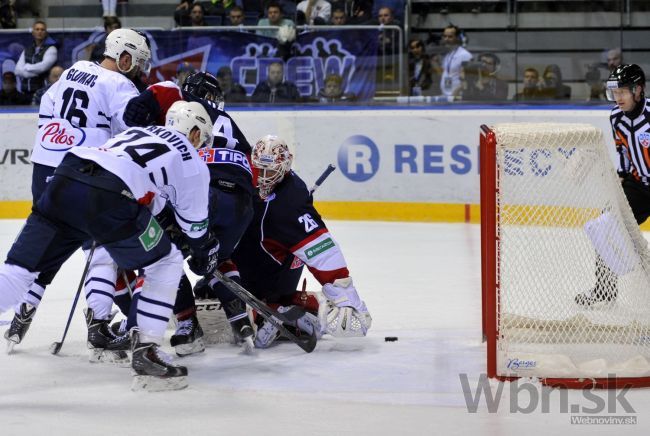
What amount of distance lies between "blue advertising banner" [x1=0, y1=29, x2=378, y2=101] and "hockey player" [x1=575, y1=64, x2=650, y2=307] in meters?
3.01

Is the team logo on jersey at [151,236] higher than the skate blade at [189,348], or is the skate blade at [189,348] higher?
the team logo on jersey at [151,236]

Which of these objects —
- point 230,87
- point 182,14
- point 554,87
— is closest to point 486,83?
point 554,87

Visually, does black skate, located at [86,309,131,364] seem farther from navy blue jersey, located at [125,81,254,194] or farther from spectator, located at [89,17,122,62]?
spectator, located at [89,17,122,62]

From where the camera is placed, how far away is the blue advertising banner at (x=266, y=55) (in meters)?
7.86

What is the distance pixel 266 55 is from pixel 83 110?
12.4 feet

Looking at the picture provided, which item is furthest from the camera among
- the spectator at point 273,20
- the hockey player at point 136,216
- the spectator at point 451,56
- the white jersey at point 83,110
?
the spectator at point 273,20

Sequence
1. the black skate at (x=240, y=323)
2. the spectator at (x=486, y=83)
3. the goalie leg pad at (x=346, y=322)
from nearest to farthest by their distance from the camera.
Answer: the goalie leg pad at (x=346, y=322), the black skate at (x=240, y=323), the spectator at (x=486, y=83)

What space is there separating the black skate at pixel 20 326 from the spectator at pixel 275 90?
4.05m

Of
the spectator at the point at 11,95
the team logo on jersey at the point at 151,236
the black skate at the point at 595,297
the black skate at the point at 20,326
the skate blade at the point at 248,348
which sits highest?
the spectator at the point at 11,95

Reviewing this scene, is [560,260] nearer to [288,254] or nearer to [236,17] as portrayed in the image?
[288,254]

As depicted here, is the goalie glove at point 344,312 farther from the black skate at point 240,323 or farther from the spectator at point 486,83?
the spectator at point 486,83

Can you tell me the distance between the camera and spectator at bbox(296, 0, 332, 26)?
801 centimetres

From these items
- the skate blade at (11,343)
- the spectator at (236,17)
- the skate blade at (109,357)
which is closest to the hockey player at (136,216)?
the skate blade at (109,357)

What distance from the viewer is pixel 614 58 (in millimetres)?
7504
